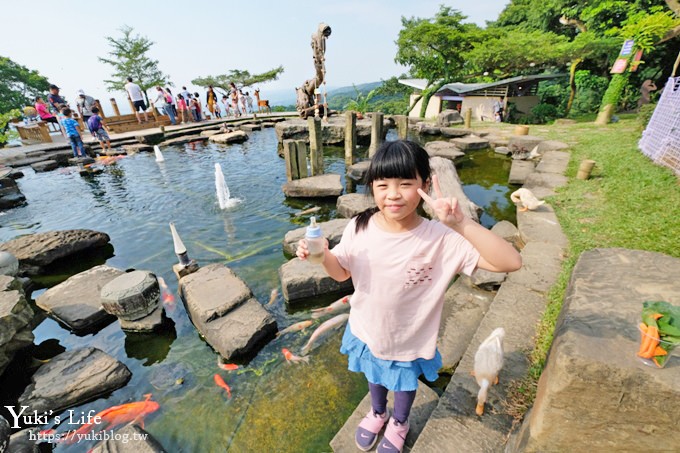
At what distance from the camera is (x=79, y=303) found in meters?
4.04

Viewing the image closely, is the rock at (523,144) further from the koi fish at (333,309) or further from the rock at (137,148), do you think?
the rock at (137,148)

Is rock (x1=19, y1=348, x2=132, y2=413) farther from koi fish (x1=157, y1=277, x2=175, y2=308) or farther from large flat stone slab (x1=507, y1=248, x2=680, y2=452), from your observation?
large flat stone slab (x1=507, y1=248, x2=680, y2=452)

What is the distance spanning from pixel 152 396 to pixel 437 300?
320 cm

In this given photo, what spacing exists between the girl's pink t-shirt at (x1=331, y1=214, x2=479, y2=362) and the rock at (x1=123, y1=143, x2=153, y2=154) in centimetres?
1546

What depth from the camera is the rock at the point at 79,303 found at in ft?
12.7

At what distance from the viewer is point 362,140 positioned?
14.4 metres

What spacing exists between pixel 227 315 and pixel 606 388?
3.51 meters

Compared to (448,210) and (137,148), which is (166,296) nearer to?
(448,210)

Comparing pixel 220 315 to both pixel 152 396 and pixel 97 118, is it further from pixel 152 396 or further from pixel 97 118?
pixel 97 118

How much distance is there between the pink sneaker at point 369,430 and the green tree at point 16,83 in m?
39.9

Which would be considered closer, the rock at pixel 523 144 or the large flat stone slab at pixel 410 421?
the large flat stone slab at pixel 410 421

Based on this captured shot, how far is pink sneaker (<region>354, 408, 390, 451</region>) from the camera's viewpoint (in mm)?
2125

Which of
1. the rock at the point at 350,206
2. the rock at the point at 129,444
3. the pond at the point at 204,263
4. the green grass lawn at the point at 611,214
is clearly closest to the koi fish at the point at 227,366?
the pond at the point at 204,263

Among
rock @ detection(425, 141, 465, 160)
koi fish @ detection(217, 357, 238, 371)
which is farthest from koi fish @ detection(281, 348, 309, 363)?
rock @ detection(425, 141, 465, 160)
